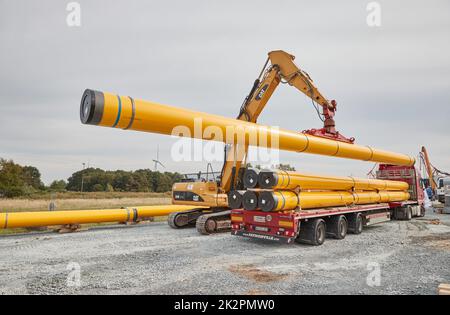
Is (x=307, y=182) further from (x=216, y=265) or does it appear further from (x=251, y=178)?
(x=216, y=265)

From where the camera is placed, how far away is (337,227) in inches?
446

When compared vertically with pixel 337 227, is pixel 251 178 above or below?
above

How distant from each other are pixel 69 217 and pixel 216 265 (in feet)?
26.3

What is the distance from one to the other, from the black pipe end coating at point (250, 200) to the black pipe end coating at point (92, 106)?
5.76 meters

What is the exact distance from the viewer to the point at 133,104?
5867 mm

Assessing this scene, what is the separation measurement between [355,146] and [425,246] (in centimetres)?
405

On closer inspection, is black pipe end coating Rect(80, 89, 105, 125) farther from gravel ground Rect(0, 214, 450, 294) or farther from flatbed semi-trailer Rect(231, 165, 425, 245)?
flatbed semi-trailer Rect(231, 165, 425, 245)

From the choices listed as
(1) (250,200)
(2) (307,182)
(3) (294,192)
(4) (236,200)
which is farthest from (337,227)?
(4) (236,200)

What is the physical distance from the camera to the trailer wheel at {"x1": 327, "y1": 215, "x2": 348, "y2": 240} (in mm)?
11344

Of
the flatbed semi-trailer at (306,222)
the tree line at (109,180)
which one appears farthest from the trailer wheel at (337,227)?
the tree line at (109,180)

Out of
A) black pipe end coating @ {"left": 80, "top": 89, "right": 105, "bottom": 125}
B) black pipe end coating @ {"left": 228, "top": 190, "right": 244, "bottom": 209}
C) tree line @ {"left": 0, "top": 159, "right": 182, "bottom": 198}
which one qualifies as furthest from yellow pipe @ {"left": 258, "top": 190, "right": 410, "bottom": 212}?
tree line @ {"left": 0, "top": 159, "right": 182, "bottom": 198}

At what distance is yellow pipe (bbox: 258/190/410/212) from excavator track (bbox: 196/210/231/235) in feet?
10.8

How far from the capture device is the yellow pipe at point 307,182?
9.62m
